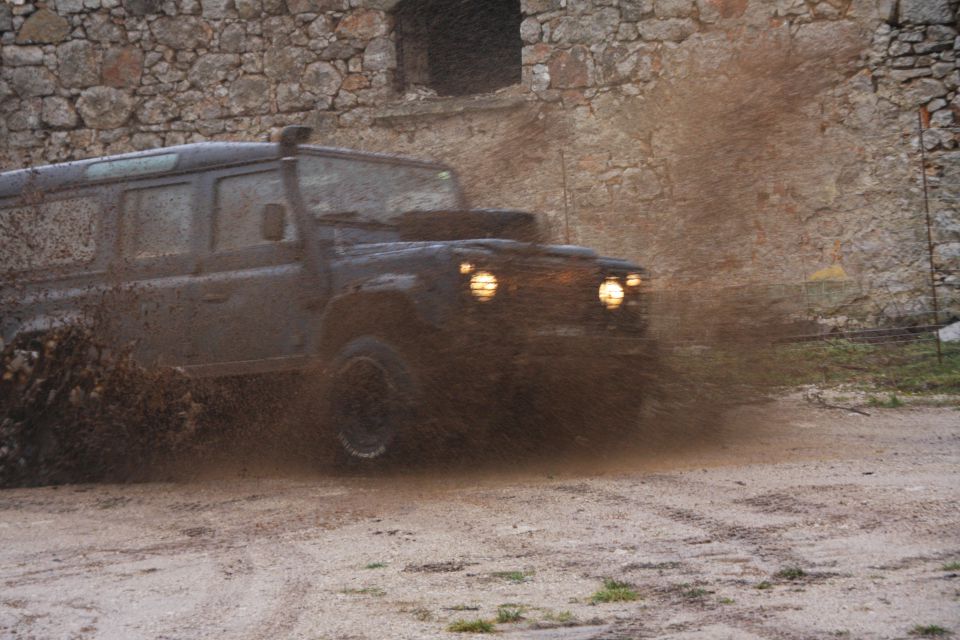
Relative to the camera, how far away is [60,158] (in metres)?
14.0

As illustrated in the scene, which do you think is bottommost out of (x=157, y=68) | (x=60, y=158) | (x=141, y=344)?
(x=141, y=344)

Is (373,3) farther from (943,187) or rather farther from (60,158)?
(943,187)

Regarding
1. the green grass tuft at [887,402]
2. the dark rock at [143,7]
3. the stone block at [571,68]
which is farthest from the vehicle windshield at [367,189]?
the dark rock at [143,7]

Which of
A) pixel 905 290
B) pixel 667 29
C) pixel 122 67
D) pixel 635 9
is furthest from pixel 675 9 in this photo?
pixel 122 67

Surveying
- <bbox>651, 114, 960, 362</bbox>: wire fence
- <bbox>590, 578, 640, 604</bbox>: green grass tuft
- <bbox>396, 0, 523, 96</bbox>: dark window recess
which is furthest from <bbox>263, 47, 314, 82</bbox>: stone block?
<bbox>590, 578, 640, 604</bbox>: green grass tuft

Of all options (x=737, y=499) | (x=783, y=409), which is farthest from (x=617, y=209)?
(x=737, y=499)

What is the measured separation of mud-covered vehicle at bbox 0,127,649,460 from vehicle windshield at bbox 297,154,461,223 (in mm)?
13

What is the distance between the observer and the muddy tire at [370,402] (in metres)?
6.40

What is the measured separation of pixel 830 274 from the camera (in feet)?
A: 38.1

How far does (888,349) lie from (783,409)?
2.68m

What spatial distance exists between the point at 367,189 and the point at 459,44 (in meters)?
7.00

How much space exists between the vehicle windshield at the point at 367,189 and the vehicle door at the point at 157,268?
80cm

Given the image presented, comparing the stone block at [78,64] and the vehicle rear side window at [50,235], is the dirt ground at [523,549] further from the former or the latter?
the stone block at [78,64]

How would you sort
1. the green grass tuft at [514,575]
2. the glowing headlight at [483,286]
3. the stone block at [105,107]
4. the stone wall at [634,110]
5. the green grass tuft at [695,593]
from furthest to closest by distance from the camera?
the stone block at [105,107], the stone wall at [634,110], the glowing headlight at [483,286], the green grass tuft at [514,575], the green grass tuft at [695,593]
